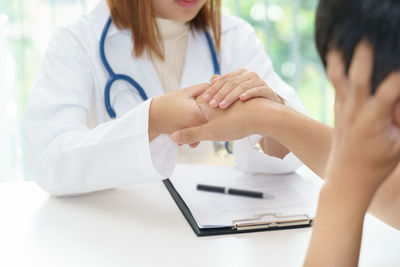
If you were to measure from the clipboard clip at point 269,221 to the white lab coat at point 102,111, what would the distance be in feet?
0.64

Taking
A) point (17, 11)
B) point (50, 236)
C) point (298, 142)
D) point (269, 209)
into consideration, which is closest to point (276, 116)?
point (298, 142)

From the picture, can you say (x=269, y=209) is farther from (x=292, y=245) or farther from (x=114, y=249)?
(x=114, y=249)

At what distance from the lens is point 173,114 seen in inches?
37.5

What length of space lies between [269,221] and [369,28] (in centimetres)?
52

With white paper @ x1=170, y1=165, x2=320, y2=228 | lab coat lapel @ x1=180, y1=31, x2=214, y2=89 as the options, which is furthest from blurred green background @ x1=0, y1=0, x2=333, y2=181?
white paper @ x1=170, y1=165, x2=320, y2=228

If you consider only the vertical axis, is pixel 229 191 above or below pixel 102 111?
below

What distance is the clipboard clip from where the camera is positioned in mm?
841

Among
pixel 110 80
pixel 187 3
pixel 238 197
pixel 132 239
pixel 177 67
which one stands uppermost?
pixel 187 3

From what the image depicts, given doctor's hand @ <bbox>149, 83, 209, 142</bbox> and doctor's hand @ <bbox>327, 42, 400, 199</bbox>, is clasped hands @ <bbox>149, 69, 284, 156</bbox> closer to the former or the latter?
doctor's hand @ <bbox>149, 83, 209, 142</bbox>

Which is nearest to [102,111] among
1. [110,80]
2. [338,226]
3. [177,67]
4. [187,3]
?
[110,80]

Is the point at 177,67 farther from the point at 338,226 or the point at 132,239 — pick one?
the point at 338,226

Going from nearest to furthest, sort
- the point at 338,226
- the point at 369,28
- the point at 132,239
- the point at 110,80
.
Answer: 1. the point at 369,28
2. the point at 338,226
3. the point at 132,239
4. the point at 110,80

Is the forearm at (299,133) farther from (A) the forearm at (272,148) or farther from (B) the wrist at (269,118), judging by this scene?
(A) the forearm at (272,148)

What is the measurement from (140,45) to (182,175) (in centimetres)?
41
